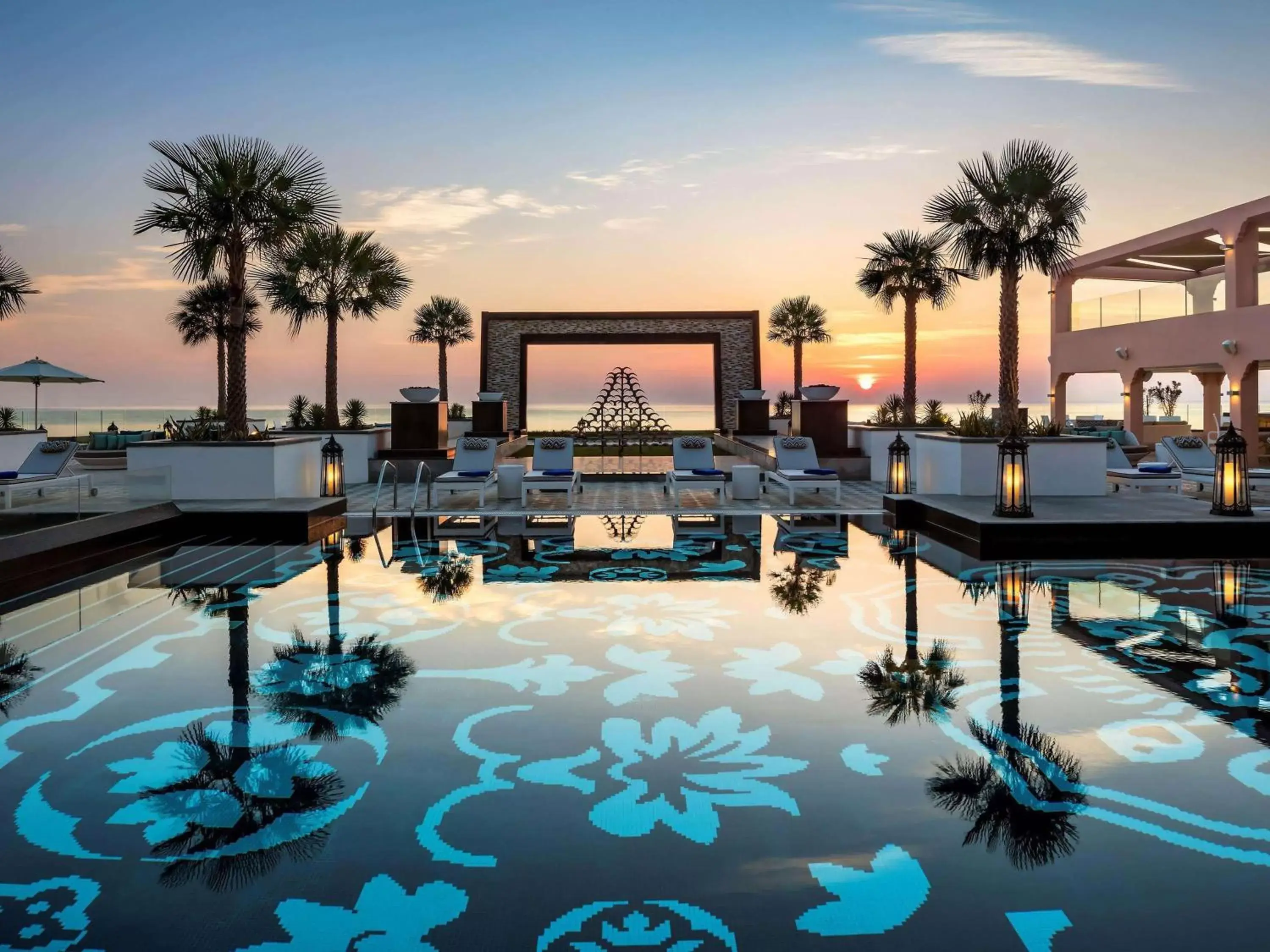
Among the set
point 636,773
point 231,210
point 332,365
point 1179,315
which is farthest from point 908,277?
point 636,773

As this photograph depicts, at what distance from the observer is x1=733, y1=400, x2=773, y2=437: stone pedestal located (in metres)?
22.0

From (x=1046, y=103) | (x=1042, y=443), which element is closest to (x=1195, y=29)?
(x=1046, y=103)

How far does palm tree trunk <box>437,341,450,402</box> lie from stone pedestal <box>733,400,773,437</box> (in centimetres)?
1197

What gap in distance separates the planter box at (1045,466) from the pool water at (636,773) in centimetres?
466

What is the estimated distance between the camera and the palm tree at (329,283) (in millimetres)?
17922

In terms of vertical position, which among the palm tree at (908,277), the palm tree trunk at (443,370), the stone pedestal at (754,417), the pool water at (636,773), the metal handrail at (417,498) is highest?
the palm tree at (908,277)

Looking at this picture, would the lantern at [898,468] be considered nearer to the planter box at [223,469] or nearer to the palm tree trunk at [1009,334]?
the palm tree trunk at [1009,334]

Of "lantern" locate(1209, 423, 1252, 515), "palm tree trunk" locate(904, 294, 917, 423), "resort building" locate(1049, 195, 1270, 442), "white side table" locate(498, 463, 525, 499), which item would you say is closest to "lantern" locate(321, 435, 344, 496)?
"white side table" locate(498, 463, 525, 499)

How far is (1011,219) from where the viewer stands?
488 inches

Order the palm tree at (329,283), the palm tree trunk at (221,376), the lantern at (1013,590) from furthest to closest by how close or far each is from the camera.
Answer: the palm tree trunk at (221,376) → the palm tree at (329,283) → the lantern at (1013,590)

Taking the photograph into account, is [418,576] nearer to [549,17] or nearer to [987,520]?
[987,520]

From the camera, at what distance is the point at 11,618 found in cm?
612

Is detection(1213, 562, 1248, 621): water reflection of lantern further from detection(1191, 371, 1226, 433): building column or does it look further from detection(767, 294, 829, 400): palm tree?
detection(767, 294, 829, 400): palm tree

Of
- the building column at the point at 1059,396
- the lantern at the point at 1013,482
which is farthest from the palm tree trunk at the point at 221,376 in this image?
the building column at the point at 1059,396
